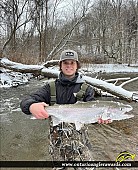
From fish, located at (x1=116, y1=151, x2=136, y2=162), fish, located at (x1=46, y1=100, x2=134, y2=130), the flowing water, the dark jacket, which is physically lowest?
fish, located at (x1=116, y1=151, x2=136, y2=162)

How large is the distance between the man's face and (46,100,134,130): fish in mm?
407

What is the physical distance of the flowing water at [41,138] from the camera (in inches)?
159

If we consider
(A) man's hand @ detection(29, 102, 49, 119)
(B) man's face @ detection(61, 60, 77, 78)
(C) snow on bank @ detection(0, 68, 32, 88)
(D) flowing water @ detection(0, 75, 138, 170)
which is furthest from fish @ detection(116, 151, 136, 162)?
(C) snow on bank @ detection(0, 68, 32, 88)

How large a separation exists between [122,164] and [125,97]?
3618 millimetres

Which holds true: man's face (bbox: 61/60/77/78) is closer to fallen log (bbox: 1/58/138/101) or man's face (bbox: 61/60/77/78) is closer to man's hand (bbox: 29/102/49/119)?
man's hand (bbox: 29/102/49/119)

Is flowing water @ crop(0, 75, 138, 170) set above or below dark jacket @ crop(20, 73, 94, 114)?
below

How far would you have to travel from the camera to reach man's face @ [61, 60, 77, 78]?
2287 mm

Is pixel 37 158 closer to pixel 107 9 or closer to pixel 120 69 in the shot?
pixel 120 69

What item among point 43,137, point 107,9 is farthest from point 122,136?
point 107,9

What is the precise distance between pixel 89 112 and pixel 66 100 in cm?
42

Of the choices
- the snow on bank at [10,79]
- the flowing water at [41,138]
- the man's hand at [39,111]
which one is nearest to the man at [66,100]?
the man's hand at [39,111]

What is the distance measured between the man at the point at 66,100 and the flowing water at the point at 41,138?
61.1 inches

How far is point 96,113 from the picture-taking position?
2.00m

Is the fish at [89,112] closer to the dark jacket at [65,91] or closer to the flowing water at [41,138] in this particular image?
the dark jacket at [65,91]
